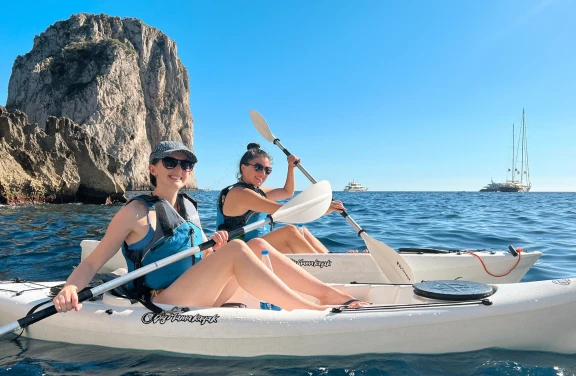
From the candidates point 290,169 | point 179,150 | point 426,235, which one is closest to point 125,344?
point 179,150

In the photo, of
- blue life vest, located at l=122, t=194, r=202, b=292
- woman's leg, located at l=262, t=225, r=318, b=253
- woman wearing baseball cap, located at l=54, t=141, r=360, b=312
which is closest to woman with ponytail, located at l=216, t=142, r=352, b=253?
woman's leg, located at l=262, t=225, r=318, b=253

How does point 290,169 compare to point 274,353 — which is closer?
point 274,353

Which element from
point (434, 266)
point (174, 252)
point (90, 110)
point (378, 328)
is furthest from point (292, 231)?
point (90, 110)

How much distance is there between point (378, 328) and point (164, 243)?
153 cm

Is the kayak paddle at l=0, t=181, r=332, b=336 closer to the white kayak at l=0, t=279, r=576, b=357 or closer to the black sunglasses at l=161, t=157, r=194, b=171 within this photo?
the white kayak at l=0, t=279, r=576, b=357

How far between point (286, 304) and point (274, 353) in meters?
0.32

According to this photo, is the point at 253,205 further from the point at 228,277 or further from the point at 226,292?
the point at 228,277

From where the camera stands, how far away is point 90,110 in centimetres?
4834

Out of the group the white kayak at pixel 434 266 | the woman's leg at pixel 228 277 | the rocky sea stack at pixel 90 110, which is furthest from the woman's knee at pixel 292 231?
the rocky sea stack at pixel 90 110

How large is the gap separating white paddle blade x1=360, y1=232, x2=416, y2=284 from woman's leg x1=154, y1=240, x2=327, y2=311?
165cm

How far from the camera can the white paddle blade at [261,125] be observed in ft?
23.4

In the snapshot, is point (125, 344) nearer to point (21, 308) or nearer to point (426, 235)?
point (21, 308)

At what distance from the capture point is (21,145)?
20969mm

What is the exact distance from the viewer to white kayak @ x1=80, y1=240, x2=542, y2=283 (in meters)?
4.49
